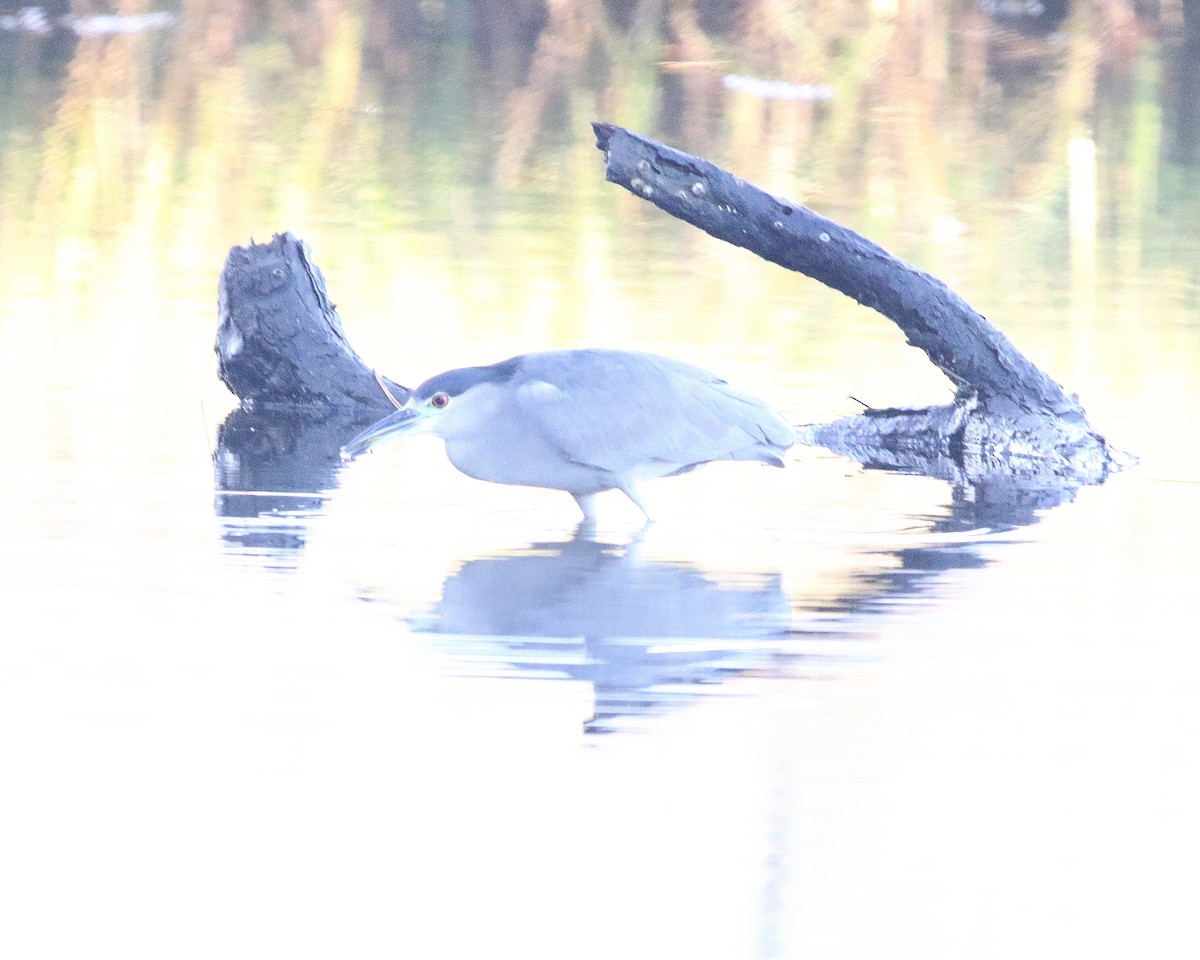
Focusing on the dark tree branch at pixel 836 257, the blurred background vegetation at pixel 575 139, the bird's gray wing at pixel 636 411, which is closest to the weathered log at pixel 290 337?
Answer: the dark tree branch at pixel 836 257

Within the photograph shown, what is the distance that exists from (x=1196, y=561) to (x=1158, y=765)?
2023mm

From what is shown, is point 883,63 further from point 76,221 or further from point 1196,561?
point 1196,561

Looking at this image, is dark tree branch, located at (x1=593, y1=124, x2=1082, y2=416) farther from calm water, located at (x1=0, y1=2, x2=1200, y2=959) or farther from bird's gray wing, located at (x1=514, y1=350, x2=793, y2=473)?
bird's gray wing, located at (x1=514, y1=350, x2=793, y2=473)

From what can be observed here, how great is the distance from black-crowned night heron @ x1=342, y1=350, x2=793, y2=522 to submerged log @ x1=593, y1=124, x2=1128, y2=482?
0.82 meters

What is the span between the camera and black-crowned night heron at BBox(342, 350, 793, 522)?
22.7 feet

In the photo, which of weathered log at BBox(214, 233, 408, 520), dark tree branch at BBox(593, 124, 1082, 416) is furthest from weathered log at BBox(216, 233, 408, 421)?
dark tree branch at BBox(593, 124, 1082, 416)

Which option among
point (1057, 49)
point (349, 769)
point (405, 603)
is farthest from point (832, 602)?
point (1057, 49)

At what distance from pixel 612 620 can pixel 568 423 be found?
1.14 meters

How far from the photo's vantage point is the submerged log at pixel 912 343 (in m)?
7.80

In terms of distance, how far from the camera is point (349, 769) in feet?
15.3

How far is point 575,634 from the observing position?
18.8ft

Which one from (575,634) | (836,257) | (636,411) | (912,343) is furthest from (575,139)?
(575,634)

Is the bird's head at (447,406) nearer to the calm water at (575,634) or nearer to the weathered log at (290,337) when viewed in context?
the calm water at (575,634)

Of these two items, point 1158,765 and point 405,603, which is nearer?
point 1158,765
